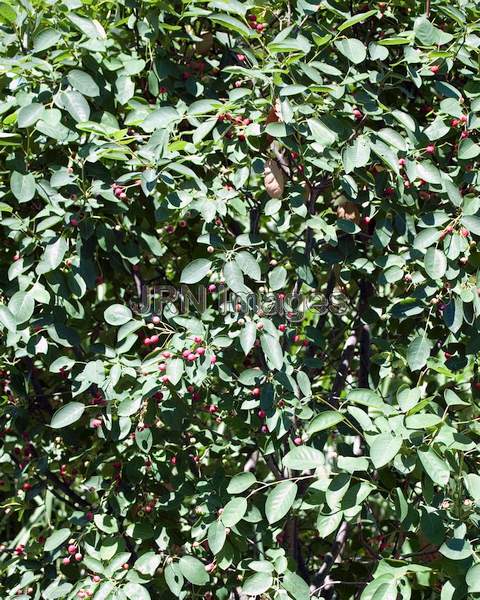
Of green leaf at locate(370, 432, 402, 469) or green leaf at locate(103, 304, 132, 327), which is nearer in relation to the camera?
green leaf at locate(370, 432, 402, 469)

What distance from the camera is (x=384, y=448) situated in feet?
5.50

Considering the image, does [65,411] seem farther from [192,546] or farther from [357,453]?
[357,453]

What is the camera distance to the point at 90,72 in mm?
2189

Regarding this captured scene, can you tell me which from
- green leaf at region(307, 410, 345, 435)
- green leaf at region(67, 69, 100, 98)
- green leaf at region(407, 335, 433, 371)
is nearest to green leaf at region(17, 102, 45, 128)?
green leaf at region(67, 69, 100, 98)

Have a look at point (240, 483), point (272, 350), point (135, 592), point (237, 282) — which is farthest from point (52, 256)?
point (135, 592)

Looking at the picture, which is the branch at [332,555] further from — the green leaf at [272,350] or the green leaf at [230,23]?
the green leaf at [230,23]

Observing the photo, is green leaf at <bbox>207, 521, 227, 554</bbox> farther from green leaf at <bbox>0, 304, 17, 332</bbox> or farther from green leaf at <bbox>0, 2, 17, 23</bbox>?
green leaf at <bbox>0, 2, 17, 23</bbox>

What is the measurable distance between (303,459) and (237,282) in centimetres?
41

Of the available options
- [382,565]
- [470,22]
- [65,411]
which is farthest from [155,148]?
[382,565]

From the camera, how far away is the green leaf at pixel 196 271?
6.35 feet

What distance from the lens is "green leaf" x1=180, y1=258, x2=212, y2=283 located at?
1.94 meters

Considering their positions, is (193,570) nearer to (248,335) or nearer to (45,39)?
(248,335)

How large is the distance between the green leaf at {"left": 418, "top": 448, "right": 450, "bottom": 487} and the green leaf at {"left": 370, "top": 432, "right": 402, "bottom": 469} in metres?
0.05

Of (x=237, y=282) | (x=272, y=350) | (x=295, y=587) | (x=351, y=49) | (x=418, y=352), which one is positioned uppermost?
(x=351, y=49)
